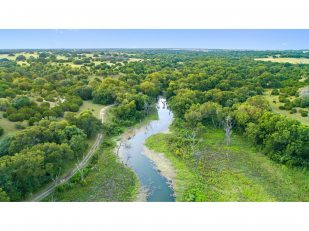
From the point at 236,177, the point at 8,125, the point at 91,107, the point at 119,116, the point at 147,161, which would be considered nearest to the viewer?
the point at 236,177

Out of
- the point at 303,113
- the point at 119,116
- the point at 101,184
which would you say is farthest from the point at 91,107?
the point at 303,113

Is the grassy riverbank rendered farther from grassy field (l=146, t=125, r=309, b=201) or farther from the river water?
grassy field (l=146, t=125, r=309, b=201)

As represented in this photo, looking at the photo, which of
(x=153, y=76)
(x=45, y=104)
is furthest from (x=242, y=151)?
(x=153, y=76)

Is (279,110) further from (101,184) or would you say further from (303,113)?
(101,184)

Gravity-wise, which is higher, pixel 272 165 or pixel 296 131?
pixel 296 131

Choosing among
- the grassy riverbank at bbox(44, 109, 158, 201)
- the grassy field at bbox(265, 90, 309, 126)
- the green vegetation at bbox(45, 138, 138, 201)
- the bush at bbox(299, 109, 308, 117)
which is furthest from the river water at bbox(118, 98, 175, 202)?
the bush at bbox(299, 109, 308, 117)

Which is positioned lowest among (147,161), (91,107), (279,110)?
(147,161)

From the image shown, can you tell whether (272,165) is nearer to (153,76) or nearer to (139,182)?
(139,182)
